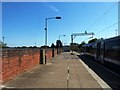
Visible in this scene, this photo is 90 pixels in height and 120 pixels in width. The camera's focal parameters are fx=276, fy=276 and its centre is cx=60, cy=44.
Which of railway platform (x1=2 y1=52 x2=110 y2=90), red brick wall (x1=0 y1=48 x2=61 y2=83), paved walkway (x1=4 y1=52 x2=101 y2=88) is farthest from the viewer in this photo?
red brick wall (x1=0 y1=48 x2=61 y2=83)

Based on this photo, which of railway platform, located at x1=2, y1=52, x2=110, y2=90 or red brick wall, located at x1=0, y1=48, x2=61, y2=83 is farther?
red brick wall, located at x1=0, y1=48, x2=61, y2=83

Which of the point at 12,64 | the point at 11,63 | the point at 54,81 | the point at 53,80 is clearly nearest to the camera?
the point at 54,81

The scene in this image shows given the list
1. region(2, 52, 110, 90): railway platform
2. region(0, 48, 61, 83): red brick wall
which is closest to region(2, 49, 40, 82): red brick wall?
region(0, 48, 61, 83): red brick wall

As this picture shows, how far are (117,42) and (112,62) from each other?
112 inches

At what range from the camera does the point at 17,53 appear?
19016 millimetres

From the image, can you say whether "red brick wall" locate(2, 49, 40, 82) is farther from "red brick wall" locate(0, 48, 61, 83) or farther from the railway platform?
the railway platform

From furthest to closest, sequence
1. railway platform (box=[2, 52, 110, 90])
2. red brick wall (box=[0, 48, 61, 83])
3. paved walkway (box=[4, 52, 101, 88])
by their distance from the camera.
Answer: red brick wall (box=[0, 48, 61, 83]), paved walkway (box=[4, 52, 101, 88]), railway platform (box=[2, 52, 110, 90])

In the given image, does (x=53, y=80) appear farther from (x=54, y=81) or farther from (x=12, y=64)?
(x=12, y=64)

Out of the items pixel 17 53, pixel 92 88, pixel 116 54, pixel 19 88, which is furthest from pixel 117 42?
pixel 19 88

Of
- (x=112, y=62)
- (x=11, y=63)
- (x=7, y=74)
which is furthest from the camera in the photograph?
(x=112, y=62)

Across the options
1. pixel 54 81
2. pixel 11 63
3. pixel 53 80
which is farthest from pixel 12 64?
pixel 54 81

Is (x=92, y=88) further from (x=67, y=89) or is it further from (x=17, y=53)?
(x=17, y=53)

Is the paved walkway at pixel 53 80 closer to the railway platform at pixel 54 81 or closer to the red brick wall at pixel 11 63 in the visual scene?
the railway platform at pixel 54 81

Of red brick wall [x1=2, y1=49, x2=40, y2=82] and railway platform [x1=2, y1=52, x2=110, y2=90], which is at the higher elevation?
red brick wall [x1=2, y1=49, x2=40, y2=82]
